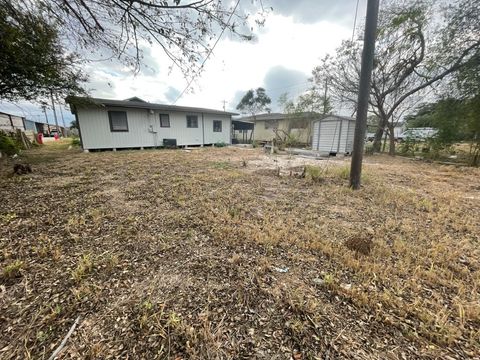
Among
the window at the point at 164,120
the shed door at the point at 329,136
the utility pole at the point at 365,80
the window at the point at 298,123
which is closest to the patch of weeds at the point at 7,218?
the utility pole at the point at 365,80

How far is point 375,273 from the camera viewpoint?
1665mm

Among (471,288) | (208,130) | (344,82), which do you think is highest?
(344,82)

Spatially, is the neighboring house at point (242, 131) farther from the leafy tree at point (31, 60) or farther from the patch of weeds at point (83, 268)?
the patch of weeds at point (83, 268)

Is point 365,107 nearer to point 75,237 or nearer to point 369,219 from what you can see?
point 369,219

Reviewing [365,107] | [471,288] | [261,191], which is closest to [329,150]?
[365,107]

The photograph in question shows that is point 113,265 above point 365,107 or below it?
below

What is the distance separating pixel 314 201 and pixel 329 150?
28.3 ft

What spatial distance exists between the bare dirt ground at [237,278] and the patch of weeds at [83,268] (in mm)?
13

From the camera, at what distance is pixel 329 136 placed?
428 inches

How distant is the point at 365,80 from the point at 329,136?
767 cm

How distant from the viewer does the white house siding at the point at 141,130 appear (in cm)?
963

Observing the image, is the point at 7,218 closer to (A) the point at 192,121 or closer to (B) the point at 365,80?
(B) the point at 365,80

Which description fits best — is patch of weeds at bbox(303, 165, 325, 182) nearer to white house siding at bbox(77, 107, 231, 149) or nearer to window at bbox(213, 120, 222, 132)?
white house siding at bbox(77, 107, 231, 149)

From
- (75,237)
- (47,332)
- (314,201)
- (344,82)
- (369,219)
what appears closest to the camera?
(47,332)
